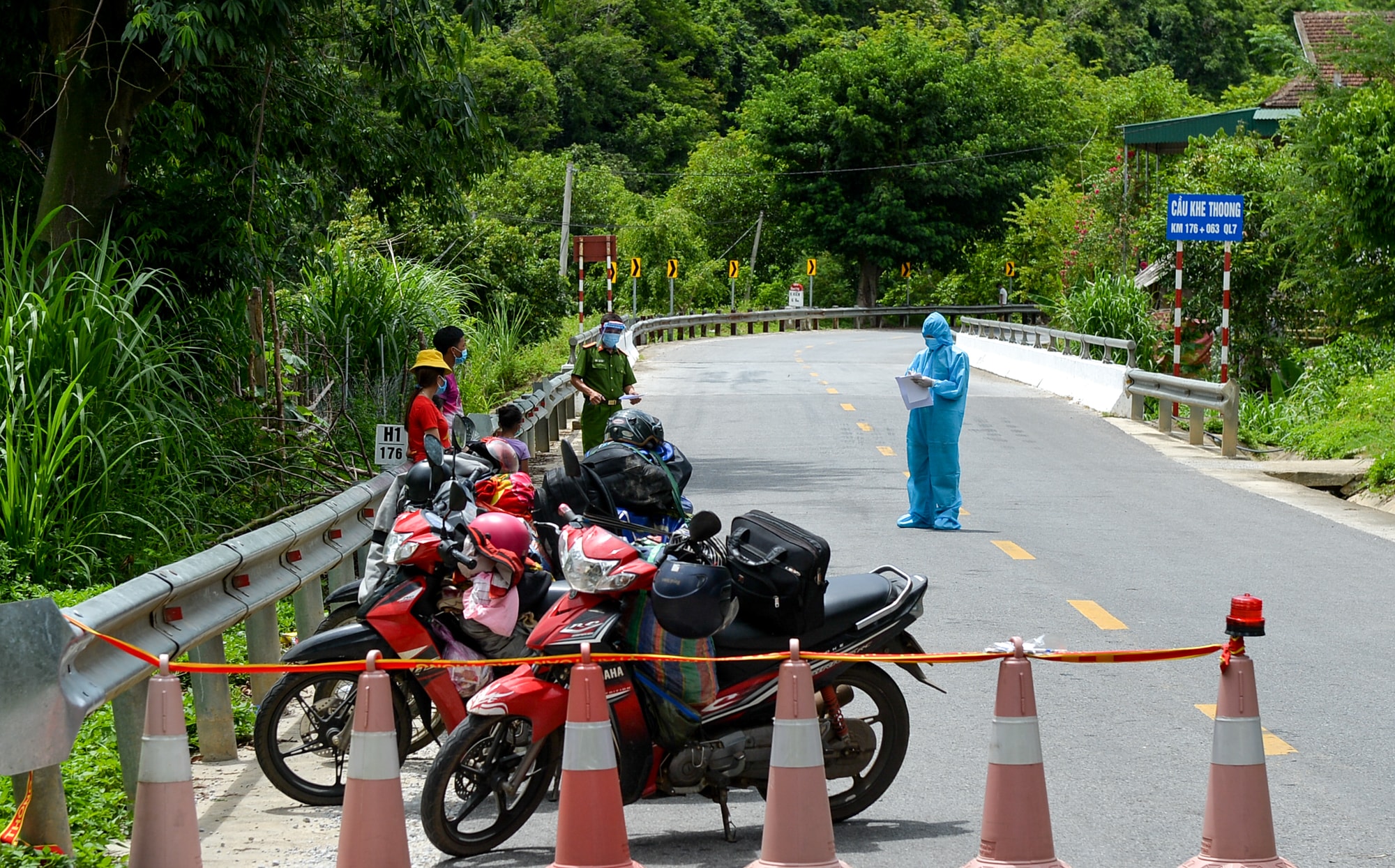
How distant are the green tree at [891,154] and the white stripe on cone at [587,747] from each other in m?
62.0

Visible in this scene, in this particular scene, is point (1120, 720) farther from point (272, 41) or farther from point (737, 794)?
point (272, 41)

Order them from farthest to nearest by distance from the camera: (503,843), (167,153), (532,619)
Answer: (167,153) → (532,619) → (503,843)

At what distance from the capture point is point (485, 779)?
5.65 meters

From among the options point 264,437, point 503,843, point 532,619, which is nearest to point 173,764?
point 503,843

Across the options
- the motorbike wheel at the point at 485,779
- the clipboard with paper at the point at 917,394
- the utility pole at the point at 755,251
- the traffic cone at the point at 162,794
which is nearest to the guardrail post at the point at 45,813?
the traffic cone at the point at 162,794

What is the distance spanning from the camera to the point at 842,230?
6775cm

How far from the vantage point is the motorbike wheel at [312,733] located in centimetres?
625

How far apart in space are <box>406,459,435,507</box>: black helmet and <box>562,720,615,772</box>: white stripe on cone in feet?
5.83

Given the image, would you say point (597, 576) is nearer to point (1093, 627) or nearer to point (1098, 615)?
point (1093, 627)

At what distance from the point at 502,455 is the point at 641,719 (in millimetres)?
2017

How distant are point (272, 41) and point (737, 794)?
7.56 metres

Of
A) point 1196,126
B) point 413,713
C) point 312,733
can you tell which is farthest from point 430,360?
point 1196,126

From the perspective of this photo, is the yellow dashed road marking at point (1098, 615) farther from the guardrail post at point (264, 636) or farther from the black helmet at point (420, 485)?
the guardrail post at point (264, 636)

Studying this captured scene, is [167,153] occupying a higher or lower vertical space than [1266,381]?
higher
